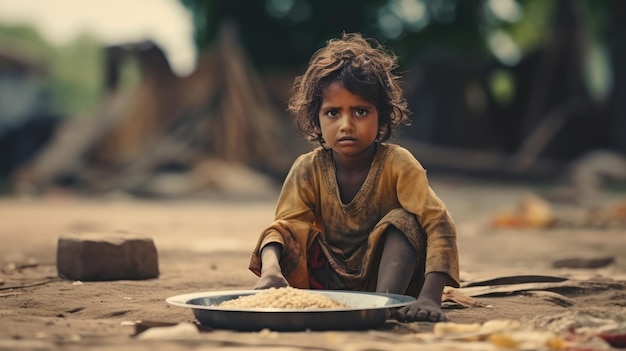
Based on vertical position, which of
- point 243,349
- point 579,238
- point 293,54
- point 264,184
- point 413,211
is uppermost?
point 293,54

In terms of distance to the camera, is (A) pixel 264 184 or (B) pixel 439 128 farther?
(B) pixel 439 128

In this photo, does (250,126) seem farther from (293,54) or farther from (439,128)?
(293,54)

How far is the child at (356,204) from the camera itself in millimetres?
3891

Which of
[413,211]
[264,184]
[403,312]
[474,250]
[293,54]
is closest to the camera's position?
[403,312]

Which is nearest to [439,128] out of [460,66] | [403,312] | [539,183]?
[460,66]

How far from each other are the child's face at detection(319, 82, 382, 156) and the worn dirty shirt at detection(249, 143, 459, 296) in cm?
16

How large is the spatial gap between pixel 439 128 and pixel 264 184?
193 inches

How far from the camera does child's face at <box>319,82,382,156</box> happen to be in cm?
401

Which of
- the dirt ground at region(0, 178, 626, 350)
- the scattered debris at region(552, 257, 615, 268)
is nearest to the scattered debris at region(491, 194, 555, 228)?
the dirt ground at region(0, 178, 626, 350)

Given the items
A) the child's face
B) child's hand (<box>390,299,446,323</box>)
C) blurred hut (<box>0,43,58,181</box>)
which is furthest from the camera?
blurred hut (<box>0,43,58,181</box>)

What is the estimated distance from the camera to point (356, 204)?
4.11m

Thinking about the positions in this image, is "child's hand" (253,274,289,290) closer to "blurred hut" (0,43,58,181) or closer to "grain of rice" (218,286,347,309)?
"grain of rice" (218,286,347,309)

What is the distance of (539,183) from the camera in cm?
1742

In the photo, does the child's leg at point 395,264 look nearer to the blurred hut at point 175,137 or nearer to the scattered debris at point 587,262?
the scattered debris at point 587,262
